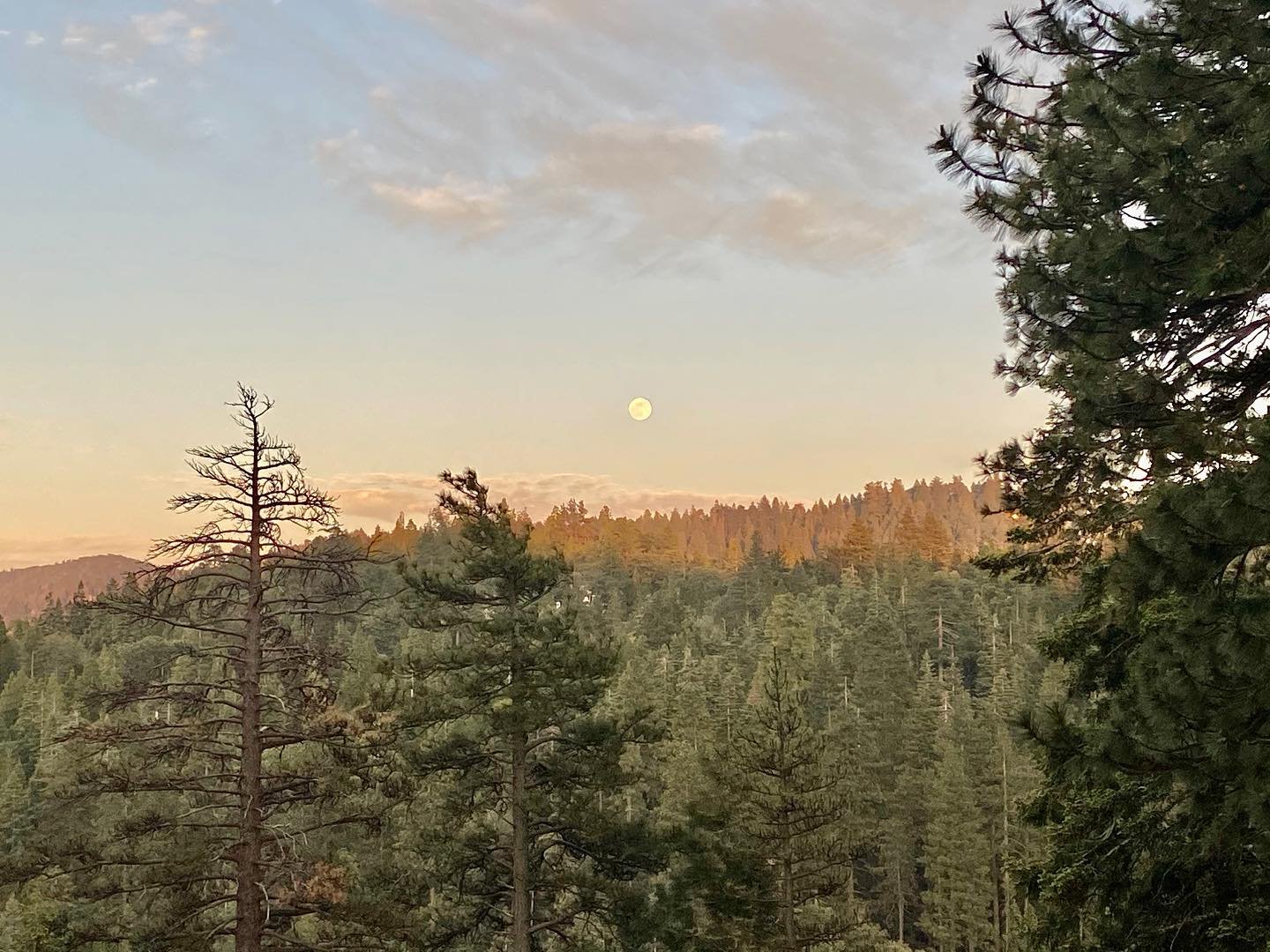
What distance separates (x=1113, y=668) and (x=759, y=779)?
1021 centimetres

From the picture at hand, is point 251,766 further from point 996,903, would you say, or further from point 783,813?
point 996,903

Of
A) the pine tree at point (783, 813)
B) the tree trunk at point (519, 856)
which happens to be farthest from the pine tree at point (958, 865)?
the tree trunk at point (519, 856)

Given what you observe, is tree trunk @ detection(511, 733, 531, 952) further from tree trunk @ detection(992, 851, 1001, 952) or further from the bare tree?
tree trunk @ detection(992, 851, 1001, 952)

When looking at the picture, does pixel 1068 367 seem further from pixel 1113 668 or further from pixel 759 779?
pixel 759 779

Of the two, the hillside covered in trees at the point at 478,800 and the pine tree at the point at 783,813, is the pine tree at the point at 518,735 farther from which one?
the pine tree at the point at 783,813

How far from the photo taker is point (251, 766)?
35.0ft

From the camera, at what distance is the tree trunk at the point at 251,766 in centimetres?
1020

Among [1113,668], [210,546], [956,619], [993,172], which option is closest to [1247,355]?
[993,172]

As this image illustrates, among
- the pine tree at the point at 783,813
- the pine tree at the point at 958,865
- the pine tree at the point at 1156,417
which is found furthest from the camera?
the pine tree at the point at 958,865

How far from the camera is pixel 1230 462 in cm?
558

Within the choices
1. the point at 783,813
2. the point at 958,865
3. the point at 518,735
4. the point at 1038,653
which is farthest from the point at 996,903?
the point at 518,735

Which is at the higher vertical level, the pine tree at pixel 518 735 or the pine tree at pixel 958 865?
the pine tree at pixel 518 735

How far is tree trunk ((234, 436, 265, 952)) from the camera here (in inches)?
402

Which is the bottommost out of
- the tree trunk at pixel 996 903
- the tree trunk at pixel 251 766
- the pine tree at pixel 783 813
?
the tree trunk at pixel 996 903
